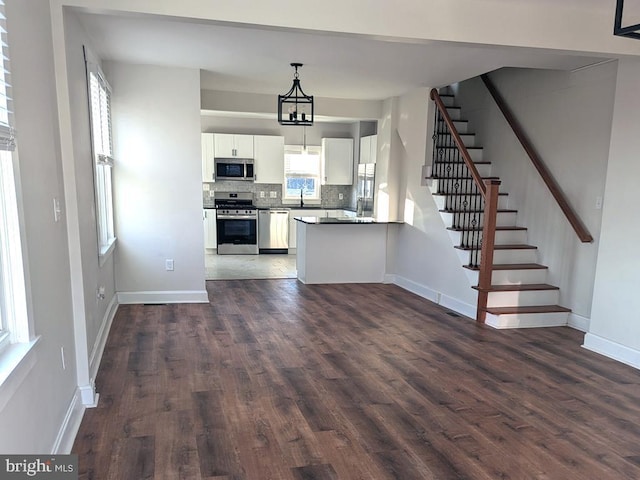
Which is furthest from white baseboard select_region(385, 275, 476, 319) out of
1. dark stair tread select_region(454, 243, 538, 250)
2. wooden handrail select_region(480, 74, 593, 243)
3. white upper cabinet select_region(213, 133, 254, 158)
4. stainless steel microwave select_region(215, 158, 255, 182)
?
white upper cabinet select_region(213, 133, 254, 158)

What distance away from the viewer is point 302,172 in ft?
30.6

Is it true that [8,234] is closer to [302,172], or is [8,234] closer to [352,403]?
[352,403]

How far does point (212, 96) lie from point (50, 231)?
421 cm

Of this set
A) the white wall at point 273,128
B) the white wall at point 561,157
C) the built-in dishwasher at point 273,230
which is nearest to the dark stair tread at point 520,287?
the white wall at point 561,157

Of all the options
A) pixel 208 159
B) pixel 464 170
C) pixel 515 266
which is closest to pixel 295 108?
pixel 464 170

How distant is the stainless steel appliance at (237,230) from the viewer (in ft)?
28.2

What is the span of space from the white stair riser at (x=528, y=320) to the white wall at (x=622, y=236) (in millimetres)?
716

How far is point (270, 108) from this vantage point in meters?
6.33

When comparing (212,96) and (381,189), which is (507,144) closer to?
(381,189)

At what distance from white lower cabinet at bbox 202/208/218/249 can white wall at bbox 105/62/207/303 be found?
340 centimetres

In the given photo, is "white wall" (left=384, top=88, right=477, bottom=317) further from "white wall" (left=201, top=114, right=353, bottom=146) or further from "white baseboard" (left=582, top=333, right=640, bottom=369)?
"white wall" (left=201, top=114, right=353, bottom=146)

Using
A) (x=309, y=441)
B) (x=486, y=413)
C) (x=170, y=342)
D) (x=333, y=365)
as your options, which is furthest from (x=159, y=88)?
(x=486, y=413)

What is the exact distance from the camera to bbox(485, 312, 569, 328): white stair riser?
4.64m

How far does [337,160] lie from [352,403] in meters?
6.58
